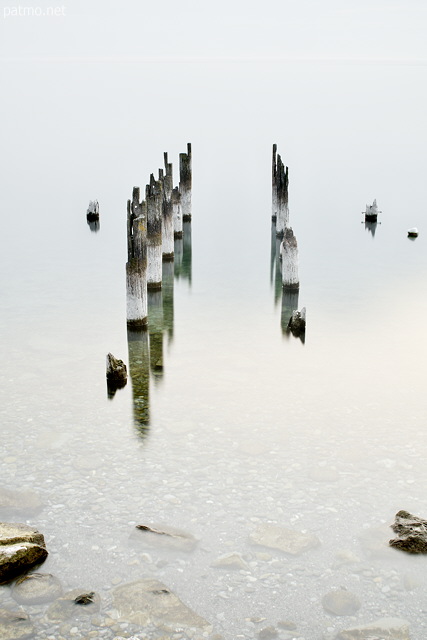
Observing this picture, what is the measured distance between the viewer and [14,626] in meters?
7.97

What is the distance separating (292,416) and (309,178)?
3496 cm

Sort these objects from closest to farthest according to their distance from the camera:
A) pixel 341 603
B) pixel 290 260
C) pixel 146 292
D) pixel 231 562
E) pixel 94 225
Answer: pixel 341 603 → pixel 231 562 → pixel 146 292 → pixel 290 260 → pixel 94 225

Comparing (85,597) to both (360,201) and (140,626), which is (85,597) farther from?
(360,201)

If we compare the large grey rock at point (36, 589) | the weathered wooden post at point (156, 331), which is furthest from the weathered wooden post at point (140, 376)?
the large grey rock at point (36, 589)

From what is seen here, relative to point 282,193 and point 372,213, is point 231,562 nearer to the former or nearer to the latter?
point 282,193

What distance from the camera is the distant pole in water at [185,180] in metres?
27.7

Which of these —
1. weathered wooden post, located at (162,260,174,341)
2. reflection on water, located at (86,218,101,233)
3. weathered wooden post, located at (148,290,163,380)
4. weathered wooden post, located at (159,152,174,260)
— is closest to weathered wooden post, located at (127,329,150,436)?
weathered wooden post, located at (148,290,163,380)

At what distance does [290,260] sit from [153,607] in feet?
42.4

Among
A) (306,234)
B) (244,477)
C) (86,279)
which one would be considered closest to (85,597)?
(244,477)

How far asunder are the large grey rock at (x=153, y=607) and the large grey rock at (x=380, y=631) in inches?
57.2

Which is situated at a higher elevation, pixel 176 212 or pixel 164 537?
pixel 176 212

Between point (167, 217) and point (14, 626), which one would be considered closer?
point (14, 626)

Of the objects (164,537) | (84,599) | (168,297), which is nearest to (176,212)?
(168,297)

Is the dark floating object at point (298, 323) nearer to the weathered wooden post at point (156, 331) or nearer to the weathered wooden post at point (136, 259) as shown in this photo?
the weathered wooden post at point (156, 331)
